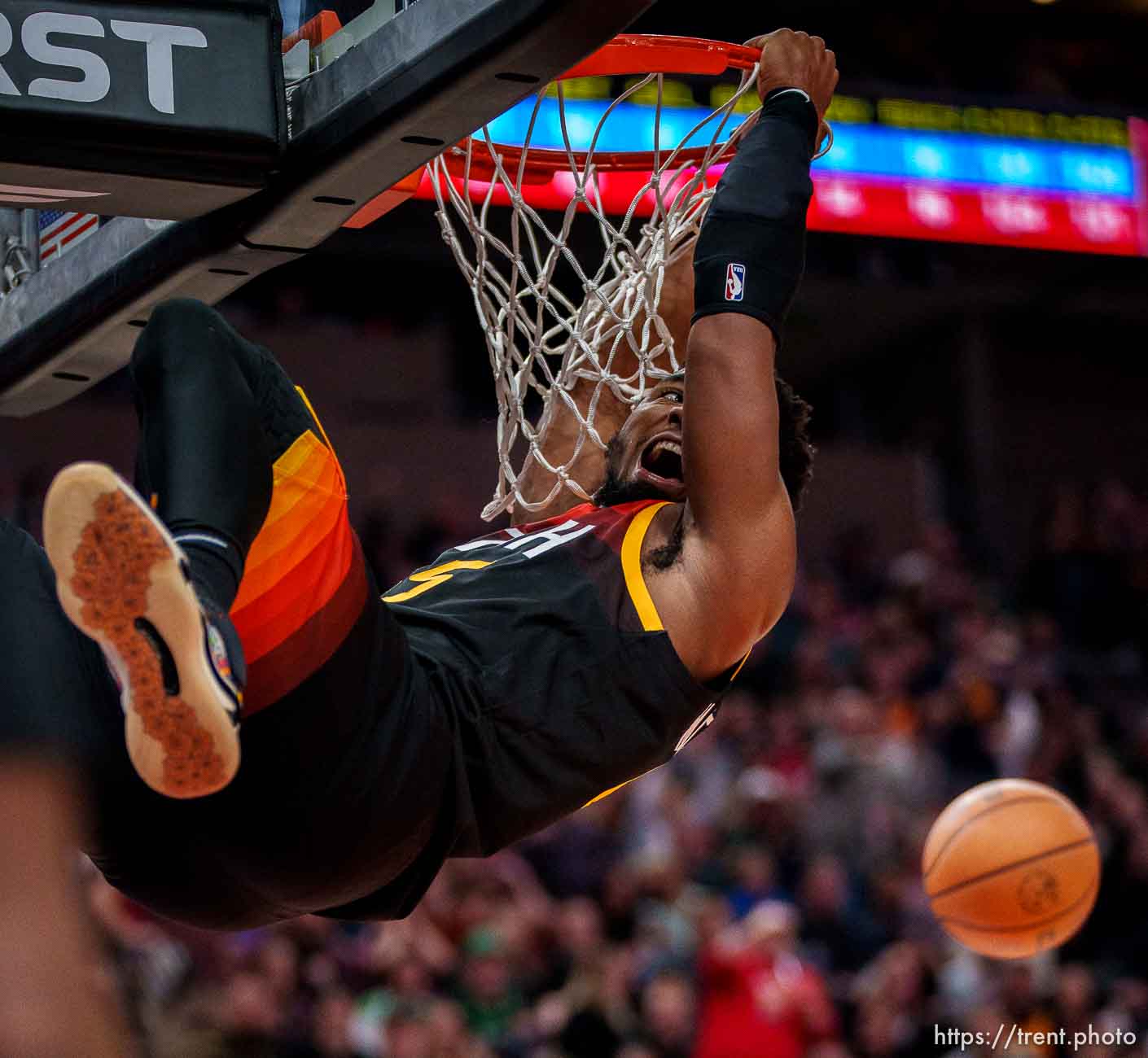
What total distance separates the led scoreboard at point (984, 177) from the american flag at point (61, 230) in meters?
5.55

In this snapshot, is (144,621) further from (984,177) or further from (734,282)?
(984,177)

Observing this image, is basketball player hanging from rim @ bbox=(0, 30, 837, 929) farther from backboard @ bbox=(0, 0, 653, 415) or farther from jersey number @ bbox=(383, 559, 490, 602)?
backboard @ bbox=(0, 0, 653, 415)

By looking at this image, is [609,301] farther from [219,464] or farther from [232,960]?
[232,960]

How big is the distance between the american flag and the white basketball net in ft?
2.52

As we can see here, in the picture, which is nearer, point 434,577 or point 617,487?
point 434,577

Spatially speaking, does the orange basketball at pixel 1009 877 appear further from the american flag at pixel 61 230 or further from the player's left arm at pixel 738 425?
the american flag at pixel 61 230

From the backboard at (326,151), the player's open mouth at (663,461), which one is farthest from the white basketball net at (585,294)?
the backboard at (326,151)

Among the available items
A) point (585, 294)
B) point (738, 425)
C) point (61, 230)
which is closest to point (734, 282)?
point (738, 425)

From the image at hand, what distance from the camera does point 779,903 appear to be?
26.2ft

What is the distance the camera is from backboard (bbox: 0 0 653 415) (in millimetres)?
2590

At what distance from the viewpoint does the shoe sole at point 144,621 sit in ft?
6.57

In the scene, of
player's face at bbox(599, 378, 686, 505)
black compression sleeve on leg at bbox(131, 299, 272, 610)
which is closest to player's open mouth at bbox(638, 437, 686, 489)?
player's face at bbox(599, 378, 686, 505)

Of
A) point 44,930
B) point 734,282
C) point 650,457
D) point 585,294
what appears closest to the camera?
point 44,930

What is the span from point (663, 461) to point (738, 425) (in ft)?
2.03
